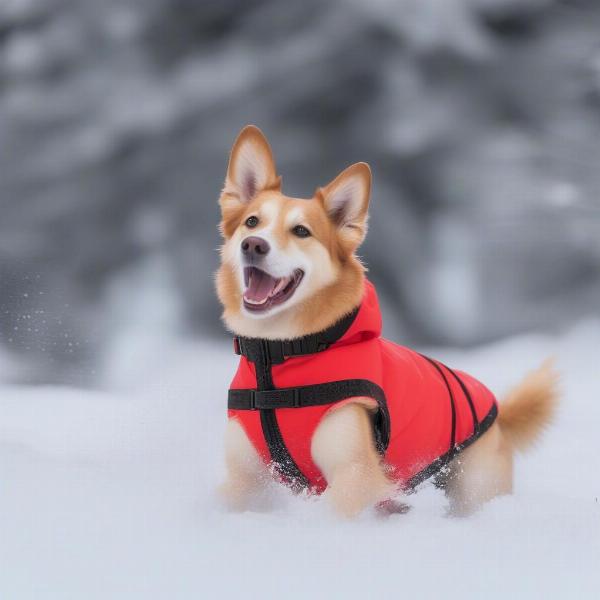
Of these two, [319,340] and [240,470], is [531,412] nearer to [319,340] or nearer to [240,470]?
[319,340]

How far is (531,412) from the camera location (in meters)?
4.35

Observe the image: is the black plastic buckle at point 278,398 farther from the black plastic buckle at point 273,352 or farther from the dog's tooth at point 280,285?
the dog's tooth at point 280,285

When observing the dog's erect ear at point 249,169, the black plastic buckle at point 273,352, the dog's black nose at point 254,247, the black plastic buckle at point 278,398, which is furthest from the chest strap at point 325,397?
the dog's erect ear at point 249,169

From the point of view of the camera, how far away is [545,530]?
367cm

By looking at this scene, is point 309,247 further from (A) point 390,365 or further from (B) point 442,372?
(B) point 442,372

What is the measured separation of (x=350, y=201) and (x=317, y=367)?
81 centimetres

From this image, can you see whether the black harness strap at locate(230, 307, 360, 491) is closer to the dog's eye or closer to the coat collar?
the coat collar

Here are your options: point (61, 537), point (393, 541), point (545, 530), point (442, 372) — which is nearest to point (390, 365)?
point (442, 372)

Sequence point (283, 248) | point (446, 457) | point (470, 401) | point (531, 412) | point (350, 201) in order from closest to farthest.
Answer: point (283, 248) < point (350, 201) < point (446, 457) < point (470, 401) < point (531, 412)

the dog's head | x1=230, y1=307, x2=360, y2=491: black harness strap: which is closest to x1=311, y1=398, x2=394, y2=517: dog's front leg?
x1=230, y1=307, x2=360, y2=491: black harness strap

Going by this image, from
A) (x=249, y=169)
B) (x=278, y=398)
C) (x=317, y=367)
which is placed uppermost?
(x=249, y=169)

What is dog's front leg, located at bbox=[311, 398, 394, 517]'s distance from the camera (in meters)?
3.39

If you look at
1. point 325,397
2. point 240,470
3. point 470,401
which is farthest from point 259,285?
point 470,401

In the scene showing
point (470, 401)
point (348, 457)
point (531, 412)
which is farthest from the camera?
point (531, 412)
